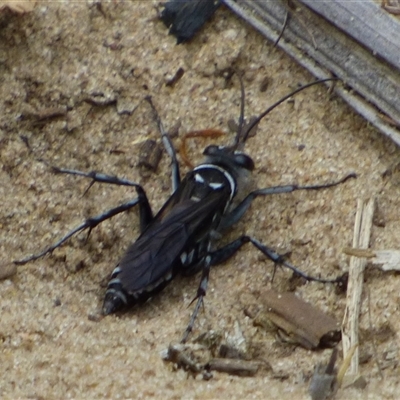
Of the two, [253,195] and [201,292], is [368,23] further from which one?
[201,292]

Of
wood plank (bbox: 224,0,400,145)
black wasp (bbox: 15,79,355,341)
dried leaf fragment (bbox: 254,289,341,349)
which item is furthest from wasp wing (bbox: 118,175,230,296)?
wood plank (bbox: 224,0,400,145)

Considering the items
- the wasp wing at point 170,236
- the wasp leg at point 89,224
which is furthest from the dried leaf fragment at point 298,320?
the wasp leg at point 89,224

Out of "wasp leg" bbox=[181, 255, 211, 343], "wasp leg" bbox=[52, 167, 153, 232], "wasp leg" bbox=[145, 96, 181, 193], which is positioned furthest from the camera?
"wasp leg" bbox=[145, 96, 181, 193]

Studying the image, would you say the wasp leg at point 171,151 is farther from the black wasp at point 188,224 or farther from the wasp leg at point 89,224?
the wasp leg at point 89,224

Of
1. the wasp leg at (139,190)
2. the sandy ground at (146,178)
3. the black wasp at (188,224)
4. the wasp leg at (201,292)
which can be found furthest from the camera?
the wasp leg at (139,190)

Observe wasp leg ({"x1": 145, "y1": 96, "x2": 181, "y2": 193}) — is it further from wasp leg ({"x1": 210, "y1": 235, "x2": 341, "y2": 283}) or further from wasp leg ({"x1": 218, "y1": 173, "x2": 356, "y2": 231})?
wasp leg ({"x1": 210, "y1": 235, "x2": 341, "y2": 283})

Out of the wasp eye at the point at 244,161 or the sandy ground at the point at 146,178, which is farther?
the wasp eye at the point at 244,161

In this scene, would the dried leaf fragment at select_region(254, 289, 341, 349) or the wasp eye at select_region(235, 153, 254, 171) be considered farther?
the wasp eye at select_region(235, 153, 254, 171)

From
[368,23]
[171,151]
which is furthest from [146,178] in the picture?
[368,23]

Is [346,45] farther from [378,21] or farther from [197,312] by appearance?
[197,312]

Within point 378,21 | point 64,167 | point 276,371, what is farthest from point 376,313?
point 64,167
